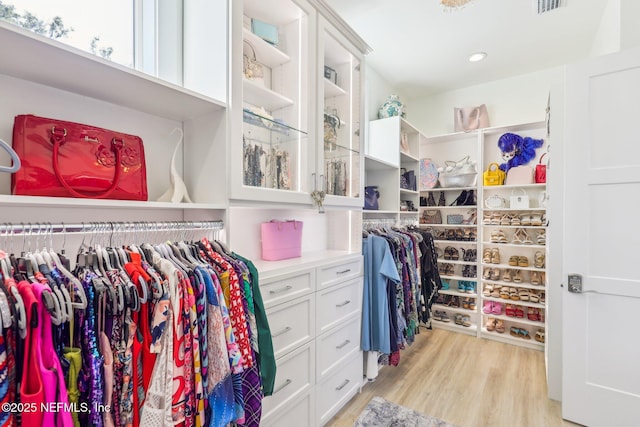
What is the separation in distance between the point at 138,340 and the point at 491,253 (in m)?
3.55

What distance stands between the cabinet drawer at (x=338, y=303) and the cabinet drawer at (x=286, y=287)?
0.14 m

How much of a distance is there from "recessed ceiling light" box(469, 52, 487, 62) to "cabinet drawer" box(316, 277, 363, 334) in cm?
249

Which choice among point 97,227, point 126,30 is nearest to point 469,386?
point 97,227

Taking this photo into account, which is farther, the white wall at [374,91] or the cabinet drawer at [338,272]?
the white wall at [374,91]

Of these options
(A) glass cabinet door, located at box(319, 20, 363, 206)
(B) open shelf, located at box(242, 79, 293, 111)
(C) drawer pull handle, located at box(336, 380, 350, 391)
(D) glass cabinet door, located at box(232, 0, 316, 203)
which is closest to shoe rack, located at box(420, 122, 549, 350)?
(A) glass cabinet door, located at box(319, 20, 363, 206)

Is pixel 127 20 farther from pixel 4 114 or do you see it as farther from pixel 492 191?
pixel 492 191

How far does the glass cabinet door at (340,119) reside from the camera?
1.92 metres

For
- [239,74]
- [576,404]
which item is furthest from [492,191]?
[239,74]

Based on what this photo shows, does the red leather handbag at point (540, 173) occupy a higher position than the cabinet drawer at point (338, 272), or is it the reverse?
the red leather handbag at point (540, 173)

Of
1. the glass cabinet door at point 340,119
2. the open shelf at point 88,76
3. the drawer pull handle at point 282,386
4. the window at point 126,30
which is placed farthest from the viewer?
the glass cabinet door at point 340,119

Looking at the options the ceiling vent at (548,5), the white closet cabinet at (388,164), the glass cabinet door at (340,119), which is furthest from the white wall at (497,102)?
the glass cabinet door at (340,119)

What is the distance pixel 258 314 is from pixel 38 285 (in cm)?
71

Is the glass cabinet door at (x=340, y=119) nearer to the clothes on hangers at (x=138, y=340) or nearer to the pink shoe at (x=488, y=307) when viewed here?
the clothes on hangers at (x=138, y=340)

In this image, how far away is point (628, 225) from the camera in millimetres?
1747
